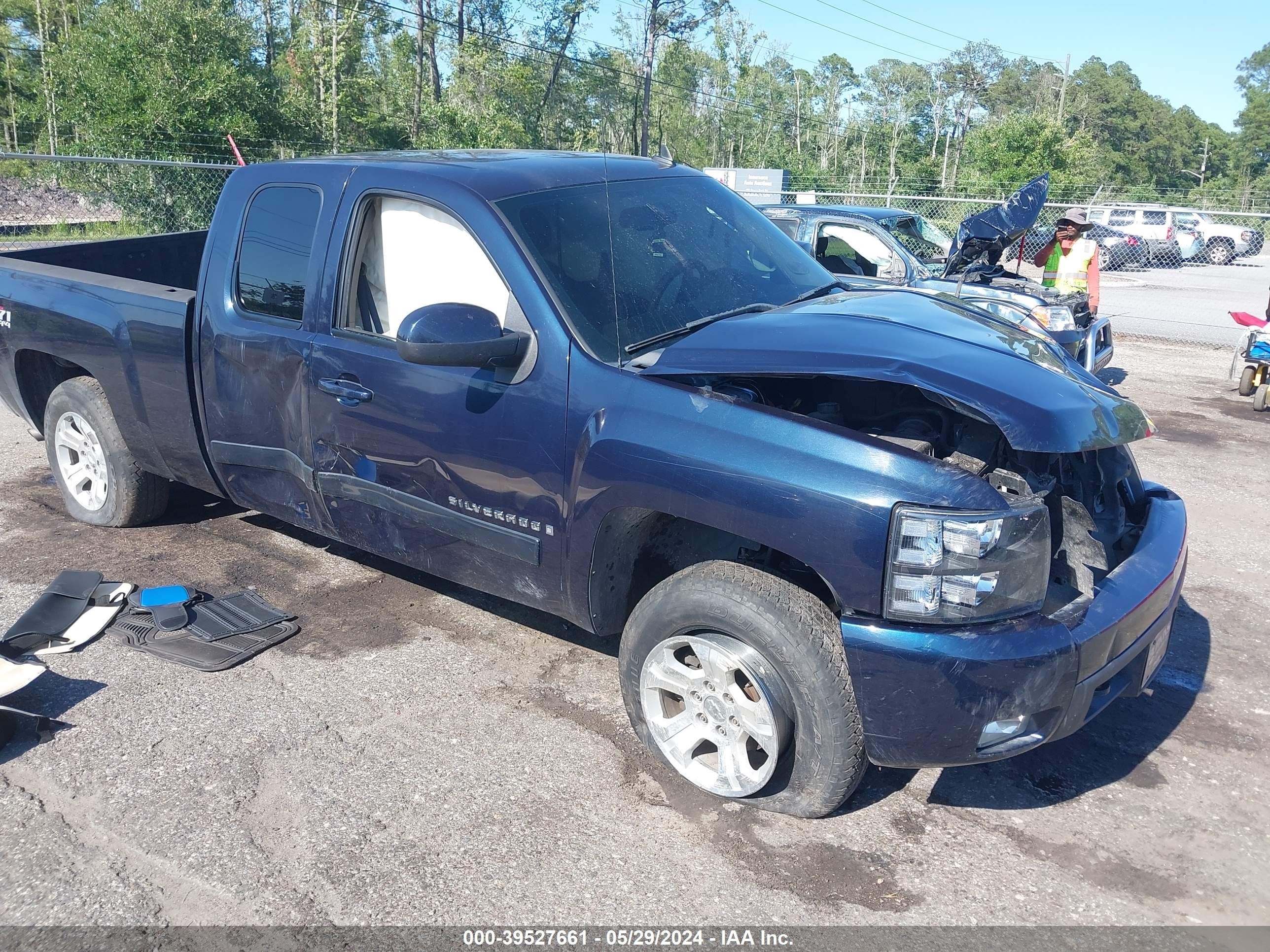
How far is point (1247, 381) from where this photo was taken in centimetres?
923

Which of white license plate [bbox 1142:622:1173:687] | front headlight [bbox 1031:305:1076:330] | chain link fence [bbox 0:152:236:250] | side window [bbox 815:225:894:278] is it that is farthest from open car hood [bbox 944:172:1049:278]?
chain link fence [bbox 0:152:236:250]

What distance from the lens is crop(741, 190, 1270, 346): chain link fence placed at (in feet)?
43.2

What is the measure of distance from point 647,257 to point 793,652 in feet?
5.49

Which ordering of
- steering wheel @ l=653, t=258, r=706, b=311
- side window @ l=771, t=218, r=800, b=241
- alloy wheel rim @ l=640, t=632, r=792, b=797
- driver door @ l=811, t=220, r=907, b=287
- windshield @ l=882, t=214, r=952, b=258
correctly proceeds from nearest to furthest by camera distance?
alloy wheel rim @ l=640, t=632, r=792, b=797 → steering wheel @ l=653, t=258, r=706, b=311 → driver door @ l=811, t=220, r=907, b=287 → side window @ l=771, t=218, r=800, b=241 → windshield @ l=882, t=214, r=952, b=258

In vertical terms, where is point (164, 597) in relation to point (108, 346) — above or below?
below

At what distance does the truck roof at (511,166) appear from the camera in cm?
375

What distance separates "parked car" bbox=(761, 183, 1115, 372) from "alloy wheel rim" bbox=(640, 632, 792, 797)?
20.8 feet

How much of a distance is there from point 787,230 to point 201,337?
6935 mm

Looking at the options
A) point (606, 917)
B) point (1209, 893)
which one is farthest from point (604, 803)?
point (1209, 893)

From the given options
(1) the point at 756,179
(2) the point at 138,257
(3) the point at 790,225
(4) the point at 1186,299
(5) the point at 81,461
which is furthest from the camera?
(1) the point at 756,179

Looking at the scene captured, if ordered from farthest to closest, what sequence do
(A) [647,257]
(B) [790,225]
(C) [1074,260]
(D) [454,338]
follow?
(B) [790,225], (C) [1074,260], (A) [647,257], (D) [454,338]

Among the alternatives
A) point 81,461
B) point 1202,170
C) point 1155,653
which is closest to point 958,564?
point 1155,653

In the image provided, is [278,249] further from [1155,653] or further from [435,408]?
[1155,653]

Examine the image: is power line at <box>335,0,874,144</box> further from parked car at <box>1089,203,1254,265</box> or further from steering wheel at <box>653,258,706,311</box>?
steering wheel at <box>653,258,706,311</box>
